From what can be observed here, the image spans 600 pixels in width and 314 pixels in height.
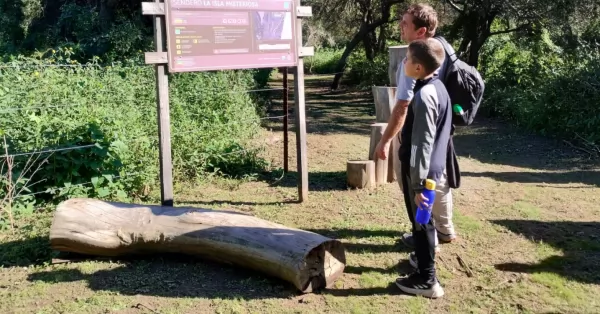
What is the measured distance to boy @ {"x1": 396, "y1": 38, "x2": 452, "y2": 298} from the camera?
3426 mm

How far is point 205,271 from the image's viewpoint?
4156 millimetres

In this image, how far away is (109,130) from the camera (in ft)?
19.1

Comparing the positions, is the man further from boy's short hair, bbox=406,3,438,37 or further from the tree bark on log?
the tree bark on log

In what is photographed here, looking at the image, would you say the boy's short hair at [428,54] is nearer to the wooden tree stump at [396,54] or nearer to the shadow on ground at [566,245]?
the shadow on ground at [566,245]

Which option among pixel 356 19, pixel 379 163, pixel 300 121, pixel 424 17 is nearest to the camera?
pixel 424 17

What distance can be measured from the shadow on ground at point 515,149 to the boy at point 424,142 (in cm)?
501

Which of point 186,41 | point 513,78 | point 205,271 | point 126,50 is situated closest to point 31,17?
point 126,50

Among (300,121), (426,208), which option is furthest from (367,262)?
(300,121)

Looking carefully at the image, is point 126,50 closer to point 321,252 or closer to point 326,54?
point 321,252

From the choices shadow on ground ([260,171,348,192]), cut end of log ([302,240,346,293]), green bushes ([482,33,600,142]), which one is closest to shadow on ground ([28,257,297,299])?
cut end of log ([302,240,346,293])

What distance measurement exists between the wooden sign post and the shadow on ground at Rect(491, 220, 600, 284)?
7.47ft

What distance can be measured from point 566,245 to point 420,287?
1.80 metres

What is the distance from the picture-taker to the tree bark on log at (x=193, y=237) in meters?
3.84

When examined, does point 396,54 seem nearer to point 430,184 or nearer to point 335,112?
point 430,184
